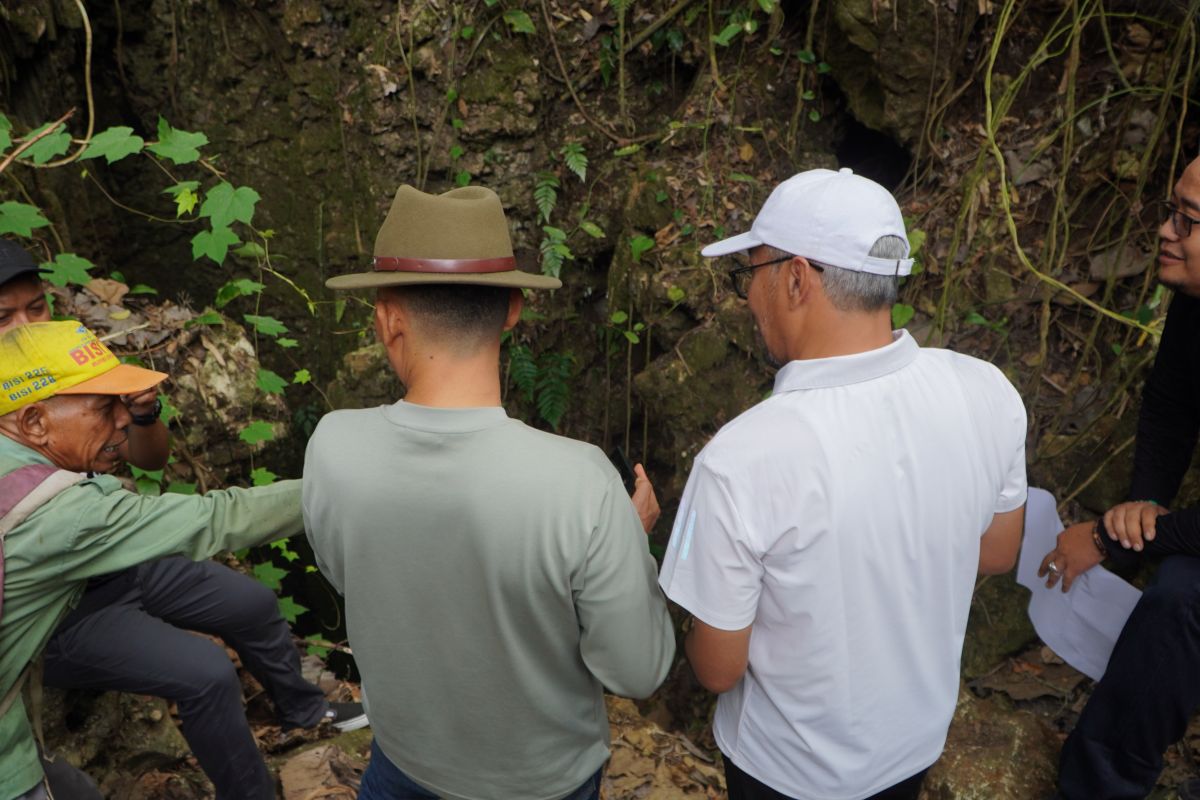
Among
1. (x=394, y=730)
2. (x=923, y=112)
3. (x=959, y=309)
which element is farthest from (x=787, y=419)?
(x=923, y=112)

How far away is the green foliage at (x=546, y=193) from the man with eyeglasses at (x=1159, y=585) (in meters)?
3.19

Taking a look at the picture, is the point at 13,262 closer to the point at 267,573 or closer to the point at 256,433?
the point at 256,433

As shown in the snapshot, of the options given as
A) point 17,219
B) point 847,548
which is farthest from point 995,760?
point 17,219

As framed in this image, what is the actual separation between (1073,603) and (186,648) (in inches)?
138

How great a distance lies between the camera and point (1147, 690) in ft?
9.09

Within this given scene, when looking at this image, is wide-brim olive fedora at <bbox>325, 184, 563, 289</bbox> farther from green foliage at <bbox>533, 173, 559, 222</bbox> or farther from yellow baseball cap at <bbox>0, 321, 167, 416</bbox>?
green foliage at <bbox>533, 173, 559, 222</bbox>

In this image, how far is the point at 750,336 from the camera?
453cm

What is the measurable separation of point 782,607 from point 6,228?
3.80 m

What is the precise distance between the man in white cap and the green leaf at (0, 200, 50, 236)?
341cm

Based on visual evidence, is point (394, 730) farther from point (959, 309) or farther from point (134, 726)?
point (959, 309)

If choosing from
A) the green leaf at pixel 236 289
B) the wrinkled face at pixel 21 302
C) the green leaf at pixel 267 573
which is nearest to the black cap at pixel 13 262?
the wrinkled face at pixel 21 302

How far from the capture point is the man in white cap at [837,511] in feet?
5.64

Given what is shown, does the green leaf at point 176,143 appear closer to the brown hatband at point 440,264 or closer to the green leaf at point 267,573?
the green leaf at point 267,573

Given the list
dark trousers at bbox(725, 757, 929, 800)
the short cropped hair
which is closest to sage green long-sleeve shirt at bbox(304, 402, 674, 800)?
the short cropped hair
